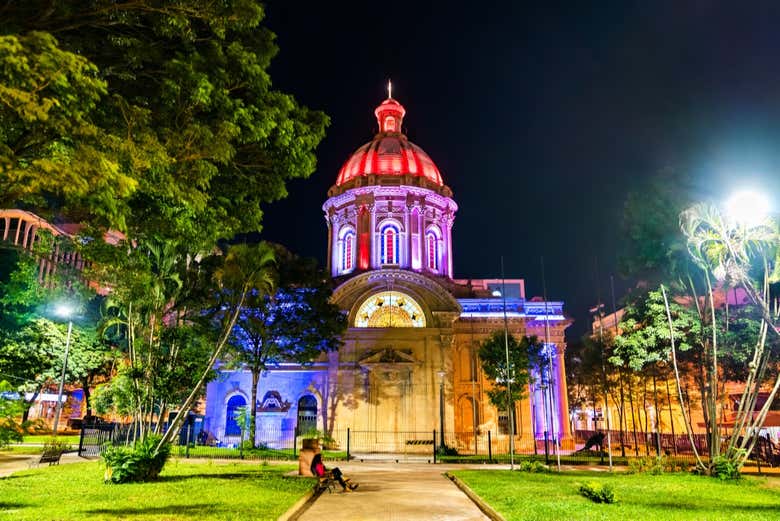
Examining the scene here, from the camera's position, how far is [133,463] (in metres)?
14.4

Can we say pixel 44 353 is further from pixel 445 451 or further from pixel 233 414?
pixel 445 451

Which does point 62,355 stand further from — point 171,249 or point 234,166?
point 234,166

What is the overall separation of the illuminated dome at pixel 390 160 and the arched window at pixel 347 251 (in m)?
5.08

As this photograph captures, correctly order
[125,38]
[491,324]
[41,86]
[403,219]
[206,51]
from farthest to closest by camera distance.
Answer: [403,219] < [491,324] < [206,51] < [125,38] < [41,86]

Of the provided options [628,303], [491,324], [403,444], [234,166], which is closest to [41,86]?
[234,166]

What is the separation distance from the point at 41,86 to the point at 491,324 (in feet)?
124

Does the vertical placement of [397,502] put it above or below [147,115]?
below

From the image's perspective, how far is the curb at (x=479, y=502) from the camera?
10.5 m

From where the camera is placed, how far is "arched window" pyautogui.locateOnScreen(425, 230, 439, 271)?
47.8 meters

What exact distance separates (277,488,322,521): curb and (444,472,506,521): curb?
3.64 metres

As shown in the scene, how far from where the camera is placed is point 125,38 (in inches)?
360

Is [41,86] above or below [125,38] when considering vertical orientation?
below

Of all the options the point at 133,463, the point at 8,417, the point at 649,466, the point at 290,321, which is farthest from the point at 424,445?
the point at 8,417

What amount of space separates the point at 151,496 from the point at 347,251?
120 feet
